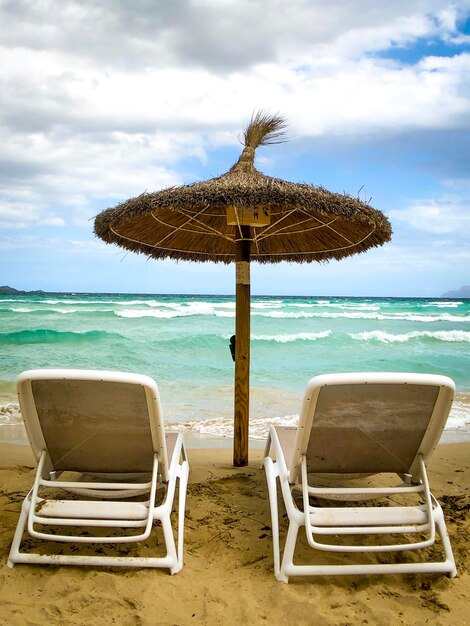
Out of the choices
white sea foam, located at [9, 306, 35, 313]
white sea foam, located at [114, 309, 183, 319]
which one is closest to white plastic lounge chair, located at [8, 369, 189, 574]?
white sea foam, located at [114, 309, 183, 319]

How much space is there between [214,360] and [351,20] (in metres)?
8.41

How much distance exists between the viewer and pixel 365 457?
2463 mm

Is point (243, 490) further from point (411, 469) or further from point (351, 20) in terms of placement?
point (351, 20)

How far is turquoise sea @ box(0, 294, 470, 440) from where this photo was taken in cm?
720

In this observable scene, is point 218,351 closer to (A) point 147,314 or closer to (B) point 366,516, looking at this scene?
(A) point 147,314

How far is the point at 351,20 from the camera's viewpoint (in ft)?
20.1

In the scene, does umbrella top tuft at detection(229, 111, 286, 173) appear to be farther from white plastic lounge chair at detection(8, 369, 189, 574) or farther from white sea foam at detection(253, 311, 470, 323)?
white sea foam at detection(253, 311, 470, 323)

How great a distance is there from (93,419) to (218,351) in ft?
38.3

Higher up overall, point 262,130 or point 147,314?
point 262,130

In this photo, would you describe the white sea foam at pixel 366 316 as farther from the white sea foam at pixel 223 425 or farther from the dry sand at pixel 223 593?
the dry sand at pixel 223 593

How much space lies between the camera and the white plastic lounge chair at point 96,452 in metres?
2.20

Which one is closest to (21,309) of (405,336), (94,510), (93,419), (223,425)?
(405,336)

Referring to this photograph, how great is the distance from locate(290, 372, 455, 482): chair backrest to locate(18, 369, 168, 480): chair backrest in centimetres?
75

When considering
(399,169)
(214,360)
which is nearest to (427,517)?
(399,169)
